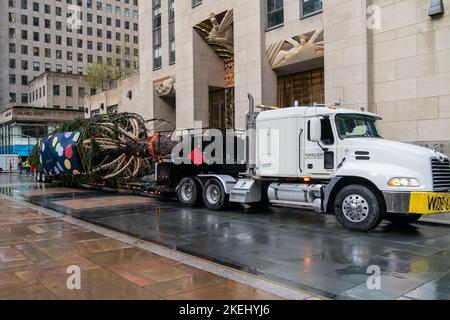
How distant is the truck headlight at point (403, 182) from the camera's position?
8.82 meters

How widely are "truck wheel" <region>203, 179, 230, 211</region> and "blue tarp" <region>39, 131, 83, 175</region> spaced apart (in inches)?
351

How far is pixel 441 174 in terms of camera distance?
9.10 meters

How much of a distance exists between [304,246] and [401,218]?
3667mm

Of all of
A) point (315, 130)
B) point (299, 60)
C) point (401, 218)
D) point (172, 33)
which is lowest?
point (401, 218)

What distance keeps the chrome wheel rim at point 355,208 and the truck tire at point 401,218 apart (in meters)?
1.47

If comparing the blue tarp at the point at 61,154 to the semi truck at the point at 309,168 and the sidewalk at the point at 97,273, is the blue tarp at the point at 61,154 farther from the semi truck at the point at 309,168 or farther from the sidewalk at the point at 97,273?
the sidewalk at the point at 97,273

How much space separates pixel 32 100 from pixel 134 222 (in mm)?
87386

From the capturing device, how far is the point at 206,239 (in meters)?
8.84

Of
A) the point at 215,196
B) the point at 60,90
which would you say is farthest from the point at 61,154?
the point at 60,90

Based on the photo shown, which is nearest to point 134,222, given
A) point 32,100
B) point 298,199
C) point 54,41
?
point 298,199

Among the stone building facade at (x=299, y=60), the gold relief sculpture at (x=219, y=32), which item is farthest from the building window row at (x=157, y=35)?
the gold relief sculpture at (x=219, y=32)

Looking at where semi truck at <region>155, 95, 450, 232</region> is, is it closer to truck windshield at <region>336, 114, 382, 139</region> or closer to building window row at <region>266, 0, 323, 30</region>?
truck windshield at <region>336, 114, 382, 139</region>

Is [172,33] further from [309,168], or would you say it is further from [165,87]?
[309,168]
